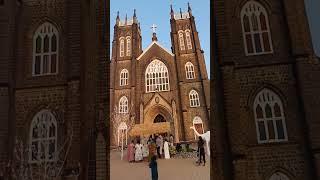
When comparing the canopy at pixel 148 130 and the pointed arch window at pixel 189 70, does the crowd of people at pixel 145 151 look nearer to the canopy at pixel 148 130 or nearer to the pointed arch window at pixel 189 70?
the canopy at pixel 148 130

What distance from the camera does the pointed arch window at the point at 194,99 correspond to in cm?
4603

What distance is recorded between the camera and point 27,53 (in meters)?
16.2

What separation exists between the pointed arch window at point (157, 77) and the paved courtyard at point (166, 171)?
78.2ft

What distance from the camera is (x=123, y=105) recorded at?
47438 mm

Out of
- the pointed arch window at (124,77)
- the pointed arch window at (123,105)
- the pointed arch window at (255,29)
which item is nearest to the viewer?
the pointed arch window at (255,29)

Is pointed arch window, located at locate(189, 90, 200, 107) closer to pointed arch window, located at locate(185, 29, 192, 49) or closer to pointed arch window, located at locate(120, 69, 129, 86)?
pointed arch window, located at locate(185, 29, 192, 49)

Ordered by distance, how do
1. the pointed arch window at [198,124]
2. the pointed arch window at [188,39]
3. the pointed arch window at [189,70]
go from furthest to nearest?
the pointed arch window at [188,39] < the pointed arch window at [189,70] < the pointed arch window at [198,124]

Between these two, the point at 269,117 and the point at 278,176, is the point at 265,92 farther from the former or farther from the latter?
the point at 278,176

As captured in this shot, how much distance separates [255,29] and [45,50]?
10132mm

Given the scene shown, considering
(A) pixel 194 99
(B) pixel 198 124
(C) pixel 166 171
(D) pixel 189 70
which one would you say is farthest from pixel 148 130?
(D) pixel 189 70

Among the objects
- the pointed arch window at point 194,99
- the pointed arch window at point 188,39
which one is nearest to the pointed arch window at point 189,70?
the pointed arch window at point 194,99

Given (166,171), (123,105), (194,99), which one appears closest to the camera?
(166,171)

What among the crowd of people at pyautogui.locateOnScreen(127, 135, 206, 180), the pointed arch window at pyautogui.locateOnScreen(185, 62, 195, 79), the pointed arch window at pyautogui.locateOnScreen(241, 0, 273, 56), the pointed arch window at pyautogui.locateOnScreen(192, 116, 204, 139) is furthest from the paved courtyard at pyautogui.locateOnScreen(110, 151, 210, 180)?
the pointed arch window at pyautogui.locateOnScreen(185, 62, 195, 79)

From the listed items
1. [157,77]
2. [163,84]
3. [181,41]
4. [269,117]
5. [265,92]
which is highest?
[181,41]
